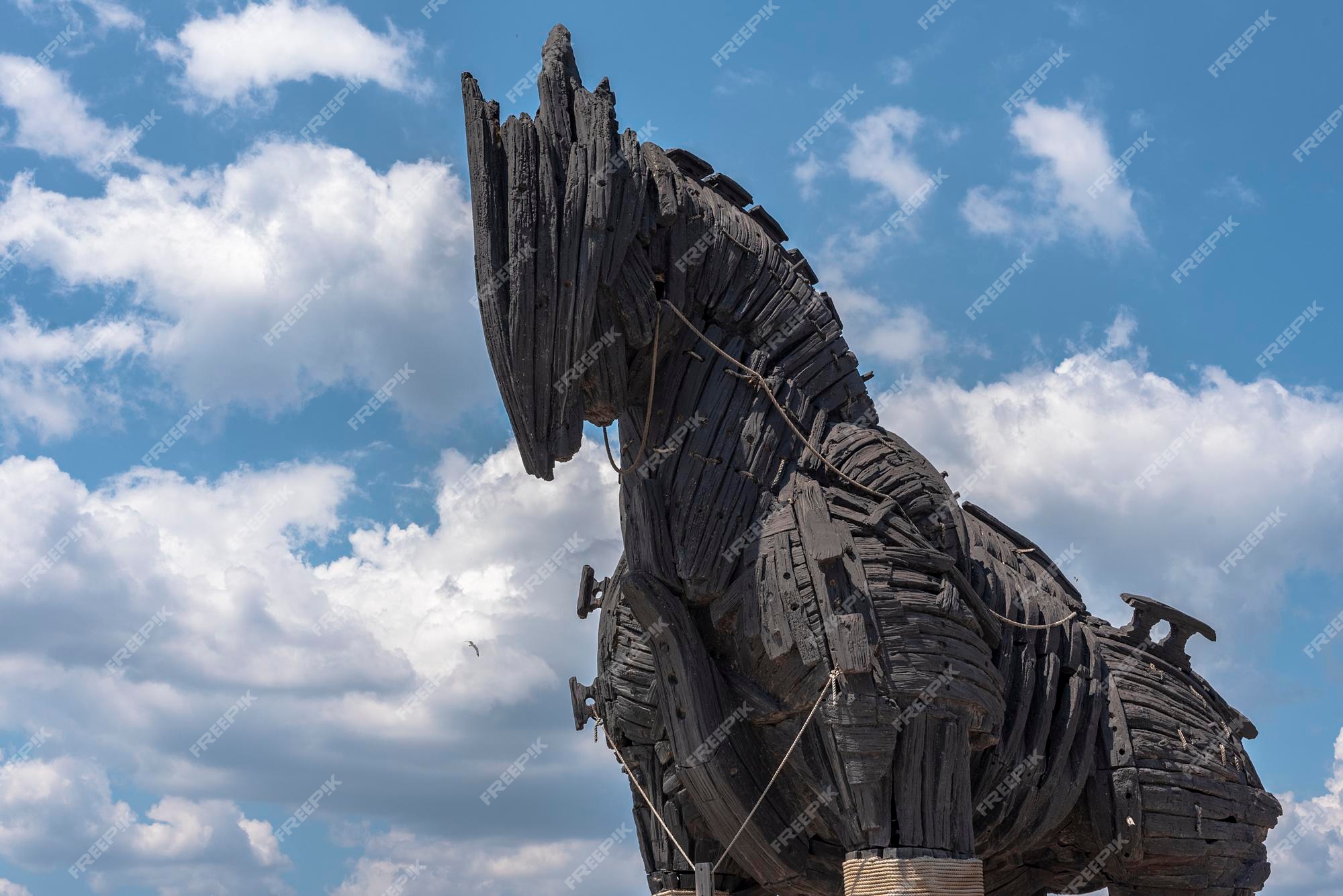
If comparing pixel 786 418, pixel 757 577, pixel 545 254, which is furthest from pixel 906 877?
pixel 545 254

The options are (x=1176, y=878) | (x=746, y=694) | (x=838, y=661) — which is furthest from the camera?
(x=1176, y=878)

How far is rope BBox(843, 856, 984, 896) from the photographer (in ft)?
19.2

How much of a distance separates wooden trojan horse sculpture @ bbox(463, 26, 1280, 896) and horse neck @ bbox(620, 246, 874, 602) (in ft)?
0.04

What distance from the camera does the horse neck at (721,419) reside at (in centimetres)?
627

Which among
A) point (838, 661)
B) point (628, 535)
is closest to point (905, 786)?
point (838, 661)

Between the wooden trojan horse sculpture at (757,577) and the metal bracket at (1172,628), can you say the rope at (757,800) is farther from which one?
the metal bracket at (1172,628)

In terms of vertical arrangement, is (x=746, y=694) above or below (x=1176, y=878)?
above

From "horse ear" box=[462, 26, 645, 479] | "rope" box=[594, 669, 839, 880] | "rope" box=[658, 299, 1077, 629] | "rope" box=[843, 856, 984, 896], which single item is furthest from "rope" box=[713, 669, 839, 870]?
"horse ear" box=[462, 26, 645, 479]

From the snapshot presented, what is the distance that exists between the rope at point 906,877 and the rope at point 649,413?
1995mm

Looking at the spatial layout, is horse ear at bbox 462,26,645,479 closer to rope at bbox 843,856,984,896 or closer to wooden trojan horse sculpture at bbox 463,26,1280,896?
wooden trojan horse sculpture at bbox 463,26,1280,896

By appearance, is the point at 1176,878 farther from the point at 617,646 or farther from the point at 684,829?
the point at 617,646

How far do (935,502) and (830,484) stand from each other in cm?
51

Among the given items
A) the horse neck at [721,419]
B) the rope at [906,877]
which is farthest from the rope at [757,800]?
the horse neck at [721,419]

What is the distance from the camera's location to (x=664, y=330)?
632cm
